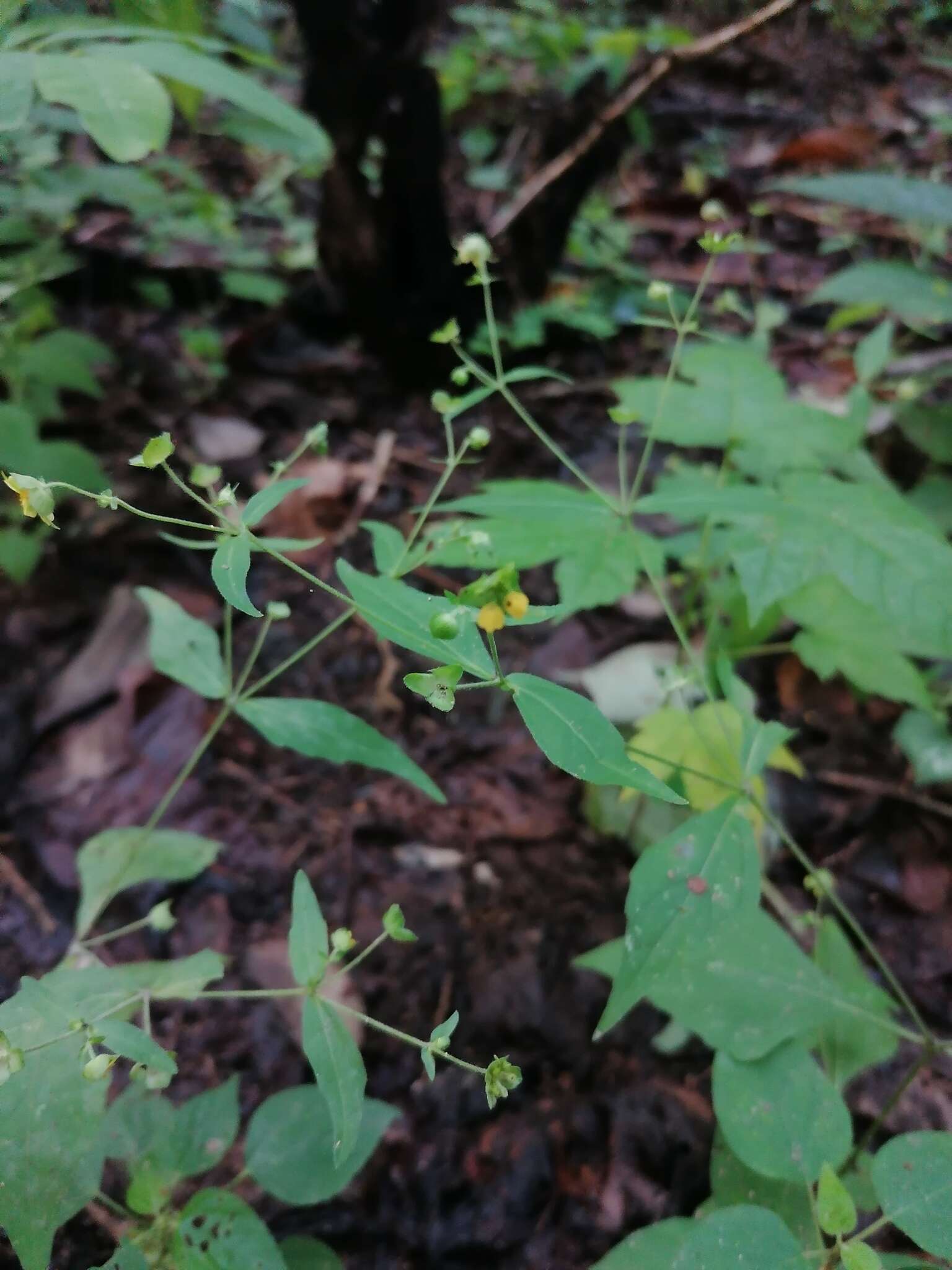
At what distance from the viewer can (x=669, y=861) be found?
945 mm

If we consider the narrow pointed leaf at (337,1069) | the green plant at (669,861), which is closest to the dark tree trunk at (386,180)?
the green plant at (669,861)

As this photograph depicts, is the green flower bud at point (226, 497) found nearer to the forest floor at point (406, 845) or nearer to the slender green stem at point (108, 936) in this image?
the slender green stem at point (108, 936)

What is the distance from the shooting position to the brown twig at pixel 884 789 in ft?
5.55

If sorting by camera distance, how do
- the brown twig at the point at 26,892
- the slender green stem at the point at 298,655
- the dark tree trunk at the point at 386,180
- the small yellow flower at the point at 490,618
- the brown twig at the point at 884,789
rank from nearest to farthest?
the small yellow flower at the point at 490,618
the slender green stem at the point at 298,655
the brown twig at the point at 26,892
the brown twig at the point at 884,789
the dark tree trunk at the point at 386,180

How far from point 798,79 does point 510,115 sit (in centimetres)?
199

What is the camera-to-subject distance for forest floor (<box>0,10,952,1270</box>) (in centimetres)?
124

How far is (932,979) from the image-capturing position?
1463mm

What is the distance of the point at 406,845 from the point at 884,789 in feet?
3.36

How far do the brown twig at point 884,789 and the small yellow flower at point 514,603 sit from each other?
130 centimetres

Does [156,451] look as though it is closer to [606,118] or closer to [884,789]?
[884,789]

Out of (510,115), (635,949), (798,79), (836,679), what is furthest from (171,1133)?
(798,79)

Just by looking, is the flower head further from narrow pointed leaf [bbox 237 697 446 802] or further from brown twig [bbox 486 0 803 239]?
brown twig [bbox 486 0 803 239]

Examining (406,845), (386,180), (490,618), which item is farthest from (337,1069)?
(386,180)

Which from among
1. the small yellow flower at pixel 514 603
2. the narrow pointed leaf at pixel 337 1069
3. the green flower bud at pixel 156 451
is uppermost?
the green flower bud at pixel 156 451
